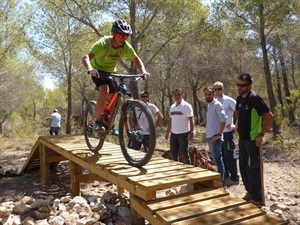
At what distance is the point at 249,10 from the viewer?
11266 mm

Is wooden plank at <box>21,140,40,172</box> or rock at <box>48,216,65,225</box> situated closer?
rock at <box>48,216,65,225</box>

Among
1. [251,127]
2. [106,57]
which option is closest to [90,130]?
[106,57]

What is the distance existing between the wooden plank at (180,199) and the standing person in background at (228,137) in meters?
2.04

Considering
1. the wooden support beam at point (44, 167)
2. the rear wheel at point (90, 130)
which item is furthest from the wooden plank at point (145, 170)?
the wooden support beam at point (44, 167)

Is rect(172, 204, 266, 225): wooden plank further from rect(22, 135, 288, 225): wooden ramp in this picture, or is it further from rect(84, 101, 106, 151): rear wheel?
rect(84, 101, 106, 151): rear wheel

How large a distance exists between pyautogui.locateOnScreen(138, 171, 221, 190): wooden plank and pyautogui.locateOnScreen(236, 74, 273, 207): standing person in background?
820 mm

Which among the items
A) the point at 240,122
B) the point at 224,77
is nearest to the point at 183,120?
the point at 240,122

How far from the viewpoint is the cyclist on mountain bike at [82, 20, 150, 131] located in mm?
4031

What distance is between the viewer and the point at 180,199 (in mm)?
3369

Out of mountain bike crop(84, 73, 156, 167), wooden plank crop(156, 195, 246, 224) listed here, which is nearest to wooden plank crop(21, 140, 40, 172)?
mountain bike crop(84, 73, 156, 167)

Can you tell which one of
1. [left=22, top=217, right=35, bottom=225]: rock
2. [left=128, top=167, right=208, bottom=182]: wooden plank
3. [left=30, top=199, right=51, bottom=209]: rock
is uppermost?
[left=128, top=167, right=208, bottom=182]: wooden plank

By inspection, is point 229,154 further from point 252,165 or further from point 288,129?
point 252,165

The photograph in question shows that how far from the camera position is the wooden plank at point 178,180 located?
3283 millimetres

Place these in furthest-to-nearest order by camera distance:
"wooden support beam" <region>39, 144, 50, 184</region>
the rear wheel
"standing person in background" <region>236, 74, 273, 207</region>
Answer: "wooden support beam" <region>39, 144, 50, 184</region> < the rear wheel < "standing person in background" <region>236, 74, 273, 207</region>
